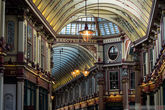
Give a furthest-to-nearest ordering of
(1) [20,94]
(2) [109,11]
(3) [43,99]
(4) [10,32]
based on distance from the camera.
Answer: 1. (2) [109,11]
2. (3) [43,99]
3. (4) [10,32]
4. (1) [20,94]

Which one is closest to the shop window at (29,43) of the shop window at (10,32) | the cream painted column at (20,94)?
the shop window at (10,32)

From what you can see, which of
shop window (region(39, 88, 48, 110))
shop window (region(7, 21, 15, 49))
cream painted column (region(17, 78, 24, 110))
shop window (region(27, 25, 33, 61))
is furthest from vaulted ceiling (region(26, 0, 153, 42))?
cream painted column (region(17, 78, 24, 110))

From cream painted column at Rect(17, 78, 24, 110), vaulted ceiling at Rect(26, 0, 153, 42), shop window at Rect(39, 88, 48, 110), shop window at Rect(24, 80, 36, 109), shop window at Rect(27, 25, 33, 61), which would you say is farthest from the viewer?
shop window at Rect(39, 88, 48, 110)

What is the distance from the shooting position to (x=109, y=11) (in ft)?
140

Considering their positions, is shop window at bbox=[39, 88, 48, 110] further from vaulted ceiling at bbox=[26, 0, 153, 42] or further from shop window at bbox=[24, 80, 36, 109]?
vaulted ceiling at bbox=[26, 0, 153, 42]

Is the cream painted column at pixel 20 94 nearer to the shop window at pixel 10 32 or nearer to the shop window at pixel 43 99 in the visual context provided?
the shop window at pixel 10 32

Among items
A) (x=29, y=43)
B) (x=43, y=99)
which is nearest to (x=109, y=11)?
(x=43, y=99)

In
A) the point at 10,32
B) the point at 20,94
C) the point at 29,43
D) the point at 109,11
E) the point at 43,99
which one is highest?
the point at 109,11

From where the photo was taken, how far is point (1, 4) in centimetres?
2022

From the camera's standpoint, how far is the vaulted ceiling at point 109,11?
3170cm

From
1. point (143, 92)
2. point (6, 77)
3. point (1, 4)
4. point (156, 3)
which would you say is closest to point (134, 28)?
point (143, 92)

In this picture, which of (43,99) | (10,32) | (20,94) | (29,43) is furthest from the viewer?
(43,99)

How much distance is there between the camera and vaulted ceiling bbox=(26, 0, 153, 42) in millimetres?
31695

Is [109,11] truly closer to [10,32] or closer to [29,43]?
[29,43]
